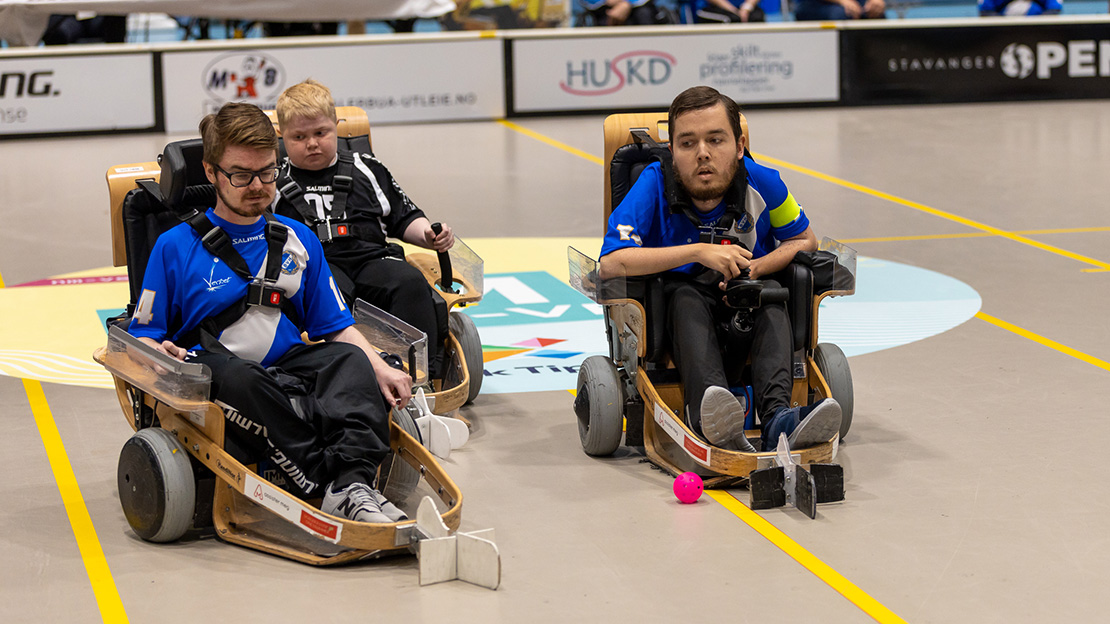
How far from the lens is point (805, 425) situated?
4.28 m

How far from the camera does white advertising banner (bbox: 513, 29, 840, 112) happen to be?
15641 millimetres

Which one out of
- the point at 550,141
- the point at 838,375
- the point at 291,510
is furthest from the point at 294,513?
the point at 550,141

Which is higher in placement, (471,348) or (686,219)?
(686,219)

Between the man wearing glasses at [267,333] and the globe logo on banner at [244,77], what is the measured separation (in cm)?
1097

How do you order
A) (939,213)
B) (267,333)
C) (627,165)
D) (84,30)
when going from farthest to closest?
1. (84,30)
2. (939,213)
3. (627,165)
4. (267,333)

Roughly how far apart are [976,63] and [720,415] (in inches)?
519

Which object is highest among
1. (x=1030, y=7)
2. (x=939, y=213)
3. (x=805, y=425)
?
(x=1030, y=7)

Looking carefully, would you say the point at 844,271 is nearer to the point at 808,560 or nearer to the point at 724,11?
the point at 808,560

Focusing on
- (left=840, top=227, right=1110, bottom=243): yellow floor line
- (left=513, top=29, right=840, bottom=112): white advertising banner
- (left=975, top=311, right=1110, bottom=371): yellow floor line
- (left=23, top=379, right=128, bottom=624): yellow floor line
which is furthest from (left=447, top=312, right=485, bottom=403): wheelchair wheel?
(left=513, top=29, right=840, bottom=112): white advertising banner

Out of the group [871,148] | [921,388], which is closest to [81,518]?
[921,388]

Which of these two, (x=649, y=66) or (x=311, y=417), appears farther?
(x=649, y=66)

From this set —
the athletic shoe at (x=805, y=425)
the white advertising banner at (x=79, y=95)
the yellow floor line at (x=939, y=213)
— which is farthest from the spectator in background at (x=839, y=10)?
the athletic shoe at (x=805, y=425)

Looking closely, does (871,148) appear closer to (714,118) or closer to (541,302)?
(541,302)

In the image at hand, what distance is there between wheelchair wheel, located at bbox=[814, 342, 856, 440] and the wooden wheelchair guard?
1640 millimetres
